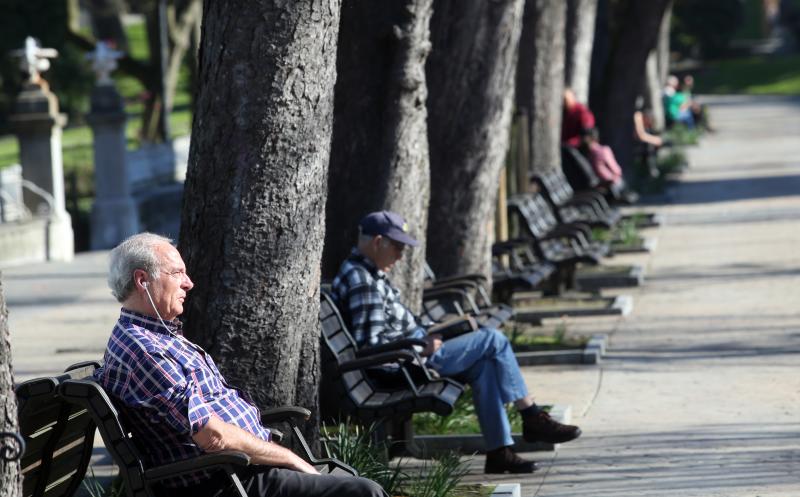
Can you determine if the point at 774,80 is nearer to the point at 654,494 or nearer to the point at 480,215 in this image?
the point at 480,215

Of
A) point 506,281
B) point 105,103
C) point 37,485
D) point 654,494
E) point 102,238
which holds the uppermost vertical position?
point 37,485

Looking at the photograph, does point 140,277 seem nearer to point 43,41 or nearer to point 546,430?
point 546,430

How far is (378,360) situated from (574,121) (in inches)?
464

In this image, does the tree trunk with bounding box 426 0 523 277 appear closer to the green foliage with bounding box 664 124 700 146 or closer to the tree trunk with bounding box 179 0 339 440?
the tree trunk with bounding box 179 0 339 440

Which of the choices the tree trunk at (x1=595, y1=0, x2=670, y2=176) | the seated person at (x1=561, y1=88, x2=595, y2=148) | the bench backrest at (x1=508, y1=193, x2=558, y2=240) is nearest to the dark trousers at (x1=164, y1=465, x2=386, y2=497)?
the bench backrest at (x1=508, y1=193, x2=558, y2=240)

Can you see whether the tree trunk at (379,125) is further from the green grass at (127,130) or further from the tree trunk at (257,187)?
the green grass at (127,130)

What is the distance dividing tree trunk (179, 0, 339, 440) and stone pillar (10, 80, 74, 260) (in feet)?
49.4

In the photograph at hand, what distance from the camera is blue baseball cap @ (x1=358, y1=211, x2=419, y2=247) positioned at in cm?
787

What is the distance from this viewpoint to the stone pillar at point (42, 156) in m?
21.2

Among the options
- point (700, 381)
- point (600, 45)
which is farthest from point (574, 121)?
point (700, 381)

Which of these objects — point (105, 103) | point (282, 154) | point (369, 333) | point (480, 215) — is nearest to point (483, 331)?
point (369, 333)

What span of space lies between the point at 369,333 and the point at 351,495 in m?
2.61

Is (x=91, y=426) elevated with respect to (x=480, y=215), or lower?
elevated

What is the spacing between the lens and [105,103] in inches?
904
